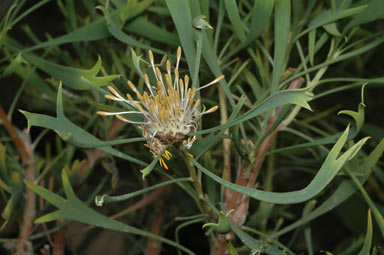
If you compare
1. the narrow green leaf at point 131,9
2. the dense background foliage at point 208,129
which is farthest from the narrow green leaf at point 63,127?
the narrow green leaf at point 131,9

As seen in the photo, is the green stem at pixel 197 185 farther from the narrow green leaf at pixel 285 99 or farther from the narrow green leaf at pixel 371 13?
the narrow green leaf at pixel 371 13

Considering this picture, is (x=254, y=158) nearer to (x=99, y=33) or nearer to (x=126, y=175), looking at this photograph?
(x=99, y=33)

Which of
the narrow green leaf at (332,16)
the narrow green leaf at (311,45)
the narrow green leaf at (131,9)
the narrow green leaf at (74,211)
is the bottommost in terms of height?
the narrow green leaf at (74,211)

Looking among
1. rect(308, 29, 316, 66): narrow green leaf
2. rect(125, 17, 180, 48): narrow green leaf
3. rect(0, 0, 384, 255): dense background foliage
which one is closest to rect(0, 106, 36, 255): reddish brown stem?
rect(0, 0, 384, 255): dense background foliage

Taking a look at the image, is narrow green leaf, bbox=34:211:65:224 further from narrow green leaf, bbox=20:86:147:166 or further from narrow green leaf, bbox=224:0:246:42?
narrow green leaf, bbox=224:0:246:42

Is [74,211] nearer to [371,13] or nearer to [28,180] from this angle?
[28,180]

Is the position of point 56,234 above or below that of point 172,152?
below

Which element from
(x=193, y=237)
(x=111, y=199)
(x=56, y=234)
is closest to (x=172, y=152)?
(x=111, y=199)

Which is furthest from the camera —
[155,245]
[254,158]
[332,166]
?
[155,245]

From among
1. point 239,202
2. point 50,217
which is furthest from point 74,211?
point 239,202

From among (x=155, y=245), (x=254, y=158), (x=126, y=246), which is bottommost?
(x=126, y=246)
